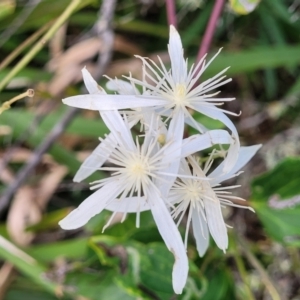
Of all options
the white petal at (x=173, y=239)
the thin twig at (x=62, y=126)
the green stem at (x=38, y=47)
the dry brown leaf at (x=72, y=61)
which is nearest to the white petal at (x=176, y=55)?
the white petal at (x=173, y=239)

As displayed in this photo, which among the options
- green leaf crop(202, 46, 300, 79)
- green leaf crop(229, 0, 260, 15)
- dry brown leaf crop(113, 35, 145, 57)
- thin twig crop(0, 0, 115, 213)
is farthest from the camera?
dry brown leaf crop(113, 35, 145, 57)

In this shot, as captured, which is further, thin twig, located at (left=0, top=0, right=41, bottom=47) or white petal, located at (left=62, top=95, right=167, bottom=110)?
thin twig, located at (left=0, top=0, right=41, bottom=47)

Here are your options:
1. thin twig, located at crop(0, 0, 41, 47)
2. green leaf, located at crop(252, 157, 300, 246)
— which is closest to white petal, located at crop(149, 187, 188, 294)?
green leaf, located at crop(252, 157, 300, 246)

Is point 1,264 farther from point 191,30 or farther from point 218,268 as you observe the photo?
point 191,30

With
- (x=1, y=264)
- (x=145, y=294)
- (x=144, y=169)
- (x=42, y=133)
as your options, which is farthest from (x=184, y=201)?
(x=1, y=264)

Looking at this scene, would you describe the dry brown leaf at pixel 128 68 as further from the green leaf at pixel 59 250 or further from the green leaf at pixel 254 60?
the green leaf at pixel 59 250

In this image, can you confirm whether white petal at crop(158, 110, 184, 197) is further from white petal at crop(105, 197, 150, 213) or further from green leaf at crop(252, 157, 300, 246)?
green leaf at crop(252, 157, 300, 246)

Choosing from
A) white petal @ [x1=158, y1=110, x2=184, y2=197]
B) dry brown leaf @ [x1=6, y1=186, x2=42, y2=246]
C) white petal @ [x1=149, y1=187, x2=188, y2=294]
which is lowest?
dry brown leaf @ [x1=6, y1=186, x2=42, y2=246]
